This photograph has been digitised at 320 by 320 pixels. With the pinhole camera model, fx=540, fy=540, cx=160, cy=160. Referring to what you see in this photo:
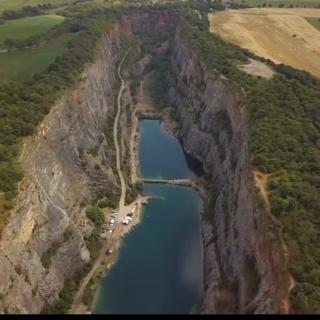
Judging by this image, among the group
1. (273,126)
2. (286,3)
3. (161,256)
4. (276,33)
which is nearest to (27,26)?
(276,33)

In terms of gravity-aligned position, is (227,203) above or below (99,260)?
above

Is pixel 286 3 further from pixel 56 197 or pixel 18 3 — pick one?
pixel 56 197

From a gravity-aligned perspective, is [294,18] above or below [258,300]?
below

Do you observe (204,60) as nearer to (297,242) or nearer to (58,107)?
(58,107)

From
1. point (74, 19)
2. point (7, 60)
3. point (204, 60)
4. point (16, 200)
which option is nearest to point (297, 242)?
point (16, 200)

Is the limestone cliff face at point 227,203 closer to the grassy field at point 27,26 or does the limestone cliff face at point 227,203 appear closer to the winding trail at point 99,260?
the winding trail at point 99,260

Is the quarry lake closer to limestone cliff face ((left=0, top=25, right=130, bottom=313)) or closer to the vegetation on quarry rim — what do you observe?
limestone cliff face ((left=0, top=25, right=130, bottom=313))
